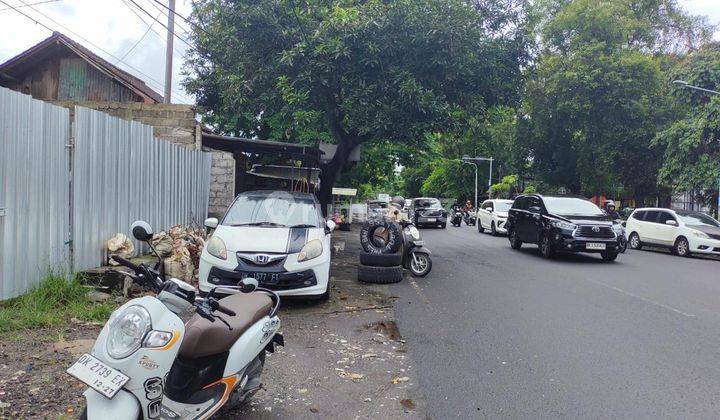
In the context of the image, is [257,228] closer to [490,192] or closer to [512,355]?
[512,355]

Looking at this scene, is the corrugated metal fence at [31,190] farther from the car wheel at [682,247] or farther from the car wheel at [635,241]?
the car wheel at [635,241]

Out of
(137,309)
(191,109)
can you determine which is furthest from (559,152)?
(137,309)

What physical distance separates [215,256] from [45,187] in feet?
7.04

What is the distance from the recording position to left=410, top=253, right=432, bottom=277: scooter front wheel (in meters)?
10.2

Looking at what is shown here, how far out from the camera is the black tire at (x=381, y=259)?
9.42 m

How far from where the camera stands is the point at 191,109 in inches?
465

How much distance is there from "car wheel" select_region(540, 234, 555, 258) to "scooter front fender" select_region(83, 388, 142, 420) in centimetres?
1230

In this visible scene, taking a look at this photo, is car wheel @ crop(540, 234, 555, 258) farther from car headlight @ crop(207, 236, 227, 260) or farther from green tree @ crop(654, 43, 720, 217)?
green tree @ crop(654, 43, 720, 217)

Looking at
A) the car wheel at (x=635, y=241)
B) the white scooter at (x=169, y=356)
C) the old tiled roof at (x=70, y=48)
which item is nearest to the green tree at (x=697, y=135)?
the car wheel at (x=635, y=241)

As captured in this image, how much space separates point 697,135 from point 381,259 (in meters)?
17.4

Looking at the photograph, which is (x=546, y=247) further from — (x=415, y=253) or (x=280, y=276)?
(x=280, y=276)

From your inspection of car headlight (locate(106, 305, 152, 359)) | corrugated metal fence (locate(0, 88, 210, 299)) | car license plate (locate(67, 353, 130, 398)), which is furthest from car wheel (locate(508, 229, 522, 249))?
car license plate (locate(67, 353, 130, 398))

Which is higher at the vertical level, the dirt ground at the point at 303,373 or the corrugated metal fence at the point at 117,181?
the corrugated metal fence at the point at 117,181

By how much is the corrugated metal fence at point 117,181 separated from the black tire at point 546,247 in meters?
8.99
